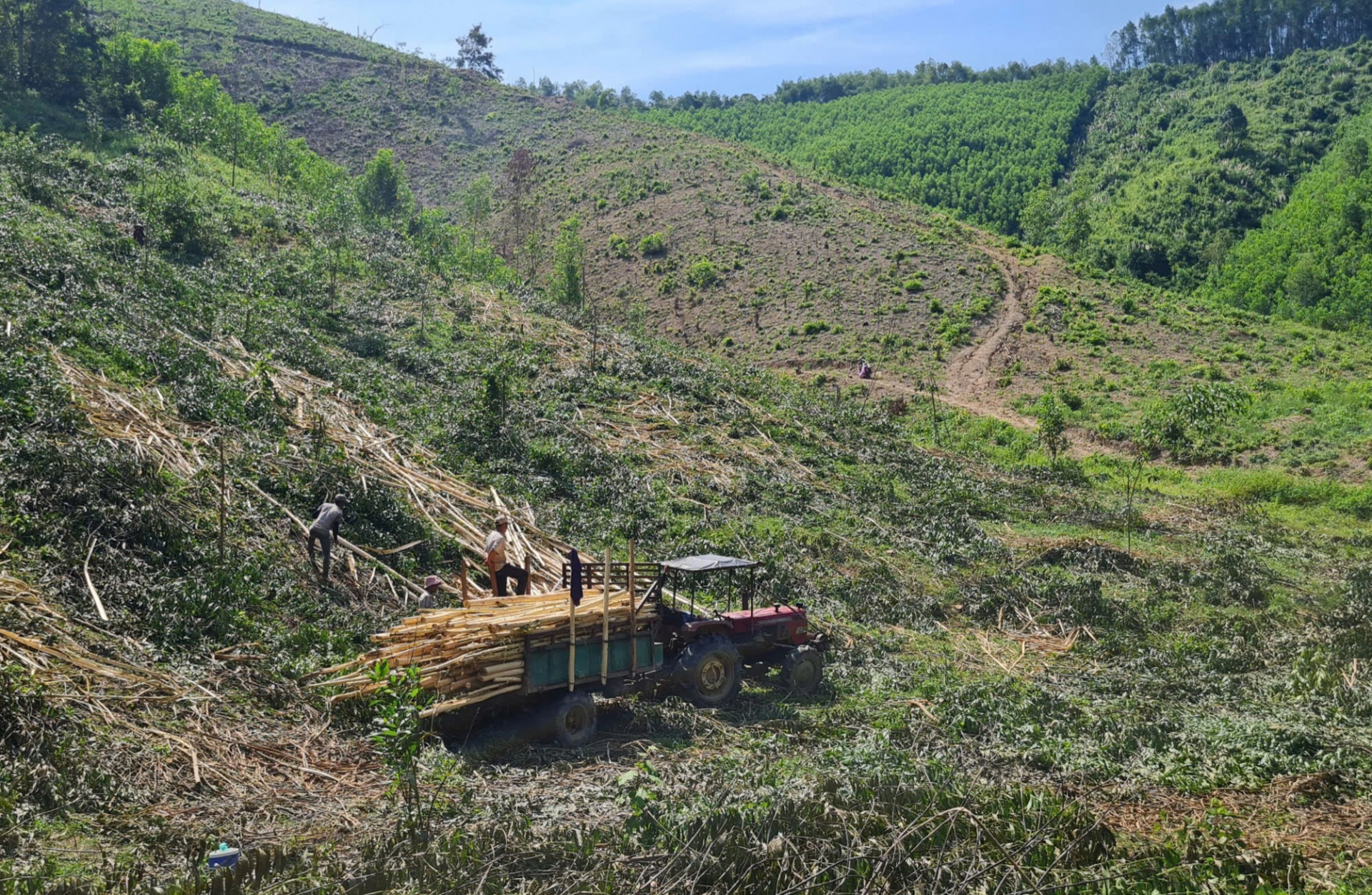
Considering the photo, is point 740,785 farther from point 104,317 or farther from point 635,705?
point 104,317

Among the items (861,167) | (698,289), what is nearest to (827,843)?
(698,289)

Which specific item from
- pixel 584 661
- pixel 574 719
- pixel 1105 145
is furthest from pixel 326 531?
pixel 1105 145

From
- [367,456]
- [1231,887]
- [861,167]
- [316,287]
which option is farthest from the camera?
[861,167]

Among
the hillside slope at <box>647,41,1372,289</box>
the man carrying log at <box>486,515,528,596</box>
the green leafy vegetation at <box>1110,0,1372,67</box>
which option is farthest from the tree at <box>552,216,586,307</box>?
the green leafy vegetation at <box>1110,0,1372,67</box>

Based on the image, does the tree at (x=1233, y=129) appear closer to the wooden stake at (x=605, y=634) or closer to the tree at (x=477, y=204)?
the tree at (x=477, y=204)

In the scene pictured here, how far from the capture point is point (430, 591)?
41.8 feet

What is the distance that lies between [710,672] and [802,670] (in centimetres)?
140

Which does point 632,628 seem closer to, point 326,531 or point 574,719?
point 574,719

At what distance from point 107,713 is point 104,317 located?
44.8 ft

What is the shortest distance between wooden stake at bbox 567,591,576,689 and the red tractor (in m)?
1.12

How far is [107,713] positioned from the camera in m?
8.52

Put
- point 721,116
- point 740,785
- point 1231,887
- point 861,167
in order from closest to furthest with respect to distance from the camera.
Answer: point 1231,887
point 740,785
point 861,167
point 721,116

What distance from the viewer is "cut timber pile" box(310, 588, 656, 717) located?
374 inches

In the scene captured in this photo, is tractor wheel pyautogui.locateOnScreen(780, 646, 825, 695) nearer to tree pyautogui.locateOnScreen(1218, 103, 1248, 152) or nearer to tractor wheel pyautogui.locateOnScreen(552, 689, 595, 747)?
tractor wheel pyautogui.locateOnScreen(552, 689, 595, 747)
